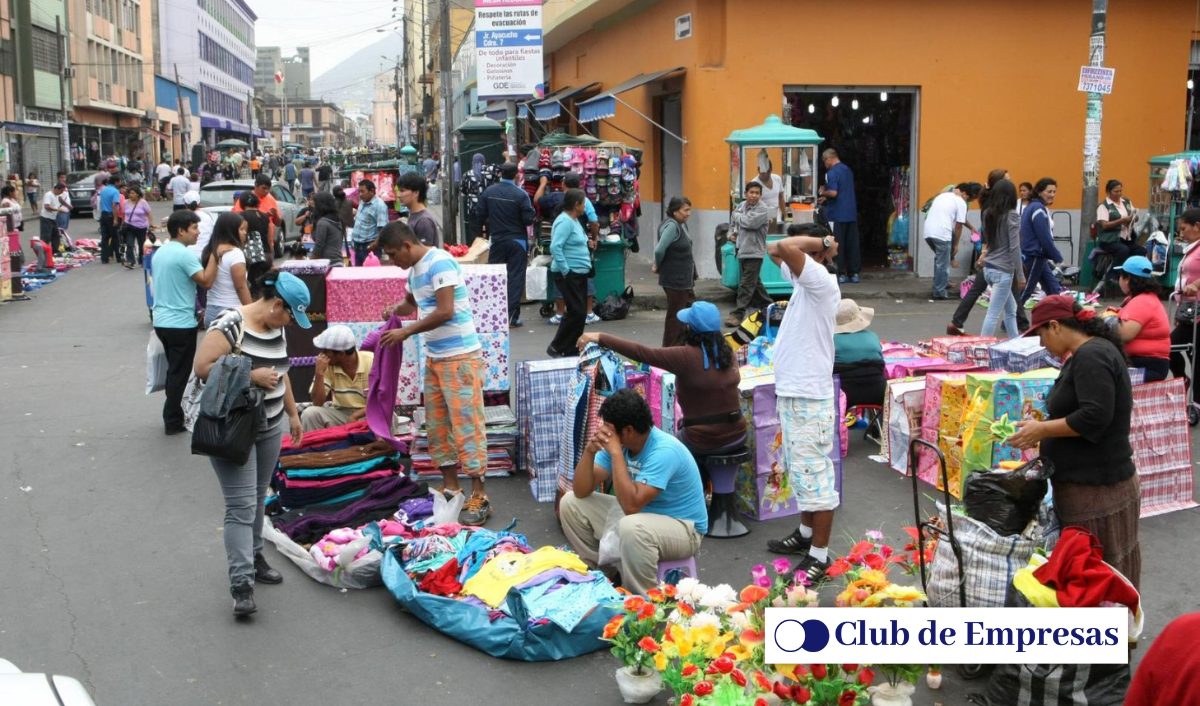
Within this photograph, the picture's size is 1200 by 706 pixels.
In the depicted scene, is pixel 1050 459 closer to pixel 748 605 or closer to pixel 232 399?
pixel 748 605

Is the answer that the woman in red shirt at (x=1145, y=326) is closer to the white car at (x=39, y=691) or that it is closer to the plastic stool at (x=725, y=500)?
the plastic stool at (x=725, y=500)

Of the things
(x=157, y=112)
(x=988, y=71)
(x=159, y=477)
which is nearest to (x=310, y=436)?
(x=159, y=477)

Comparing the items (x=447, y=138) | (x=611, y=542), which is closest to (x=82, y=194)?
(x=447, y=138)

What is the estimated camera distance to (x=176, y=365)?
9.05 metres

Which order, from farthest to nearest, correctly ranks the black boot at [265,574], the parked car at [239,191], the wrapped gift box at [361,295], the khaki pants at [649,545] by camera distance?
the parked car at [239,191] → the wrapped gift box at [361,295] → the black boot at [265,574] → the khaki pants at [649,545]

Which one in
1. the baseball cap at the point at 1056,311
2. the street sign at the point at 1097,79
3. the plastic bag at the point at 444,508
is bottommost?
the plastic bag at the point at 444,508

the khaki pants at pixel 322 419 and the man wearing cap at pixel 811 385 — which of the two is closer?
the man wearing cap at pixel 811 385

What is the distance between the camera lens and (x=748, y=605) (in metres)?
4.58

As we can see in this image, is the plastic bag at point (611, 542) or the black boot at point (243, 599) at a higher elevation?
the plastic bag at point (611, 542)

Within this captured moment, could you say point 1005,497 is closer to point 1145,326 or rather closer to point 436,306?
point 1145,326

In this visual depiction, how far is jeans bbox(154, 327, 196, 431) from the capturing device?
8.96 meters

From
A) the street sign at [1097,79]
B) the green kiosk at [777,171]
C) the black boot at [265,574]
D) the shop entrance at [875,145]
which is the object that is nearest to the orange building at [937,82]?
the shop entrance at [875,145]

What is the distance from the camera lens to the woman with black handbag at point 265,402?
220 inches

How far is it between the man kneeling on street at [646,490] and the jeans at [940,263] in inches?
429
